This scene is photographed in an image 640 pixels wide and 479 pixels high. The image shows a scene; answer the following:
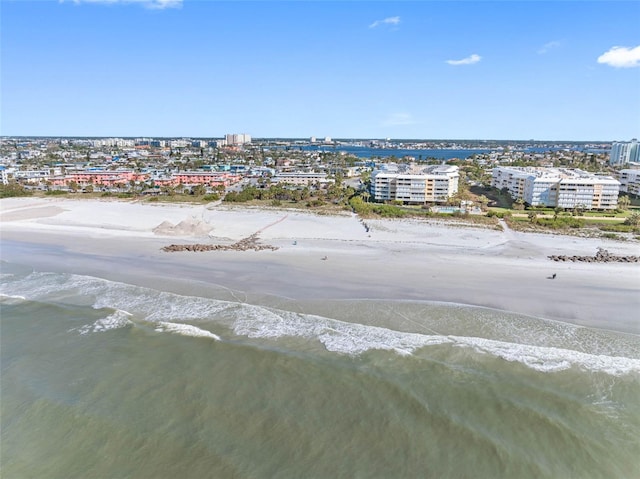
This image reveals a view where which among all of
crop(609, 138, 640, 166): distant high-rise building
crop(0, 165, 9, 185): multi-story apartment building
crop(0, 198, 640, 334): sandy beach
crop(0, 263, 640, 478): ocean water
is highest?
crop(609, 138, 640, 166): distant high-rise building

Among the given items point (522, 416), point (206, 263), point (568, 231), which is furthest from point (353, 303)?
point (568, 231)

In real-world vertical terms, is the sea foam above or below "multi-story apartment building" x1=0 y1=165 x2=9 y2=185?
below

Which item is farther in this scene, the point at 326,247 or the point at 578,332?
the point at 326,247

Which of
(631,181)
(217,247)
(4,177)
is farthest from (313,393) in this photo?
(4,177)

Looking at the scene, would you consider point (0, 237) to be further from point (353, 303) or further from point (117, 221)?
point (353, 303)

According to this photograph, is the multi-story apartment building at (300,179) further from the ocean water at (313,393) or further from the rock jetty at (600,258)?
the ocean water at (313,393)

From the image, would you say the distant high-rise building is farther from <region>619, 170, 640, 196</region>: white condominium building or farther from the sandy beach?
the sandy beach

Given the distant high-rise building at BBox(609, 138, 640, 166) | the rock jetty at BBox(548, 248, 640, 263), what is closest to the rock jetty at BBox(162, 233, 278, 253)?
the rock jetty at BBox(548, 248, 640, 263)
